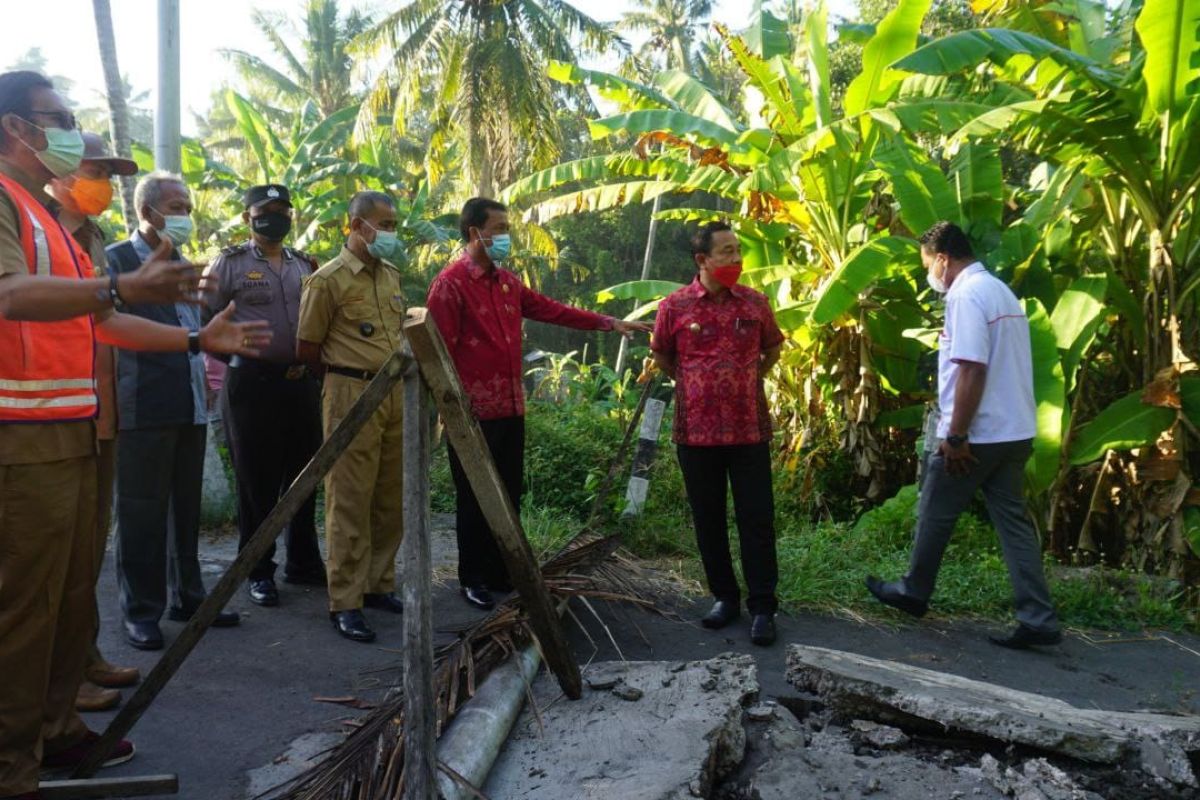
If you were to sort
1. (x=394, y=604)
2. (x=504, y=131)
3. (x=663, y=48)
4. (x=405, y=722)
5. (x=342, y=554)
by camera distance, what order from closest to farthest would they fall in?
(x=405, y=722), (x=342, y=554), (x=394, y=604), (x=504, y=131), (x=663, y=48)

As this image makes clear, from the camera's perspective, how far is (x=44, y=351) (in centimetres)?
267

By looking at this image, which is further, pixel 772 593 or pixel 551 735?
pixel 772 593

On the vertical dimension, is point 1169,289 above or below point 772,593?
above

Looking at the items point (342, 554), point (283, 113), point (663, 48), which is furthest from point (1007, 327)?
point (283, 113)

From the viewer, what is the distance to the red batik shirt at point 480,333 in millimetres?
4691

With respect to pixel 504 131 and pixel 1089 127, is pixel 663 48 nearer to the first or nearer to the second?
pixel 504 131

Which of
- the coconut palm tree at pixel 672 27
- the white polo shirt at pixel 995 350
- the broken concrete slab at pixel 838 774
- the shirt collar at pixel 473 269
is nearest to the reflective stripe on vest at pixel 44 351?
the shirt collar at pixel 473 269

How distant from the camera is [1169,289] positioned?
18.2ft

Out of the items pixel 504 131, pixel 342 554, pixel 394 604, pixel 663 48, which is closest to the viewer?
pixel 342 554

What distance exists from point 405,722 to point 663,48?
30.5m

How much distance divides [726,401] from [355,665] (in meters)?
2.04

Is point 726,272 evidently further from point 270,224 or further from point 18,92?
point 18,92

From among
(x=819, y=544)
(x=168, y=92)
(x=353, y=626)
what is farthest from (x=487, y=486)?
(x=168, y=92)

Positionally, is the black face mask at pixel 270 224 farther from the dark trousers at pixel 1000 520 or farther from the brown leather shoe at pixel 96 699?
the dark trousers at pixel 1000 520
